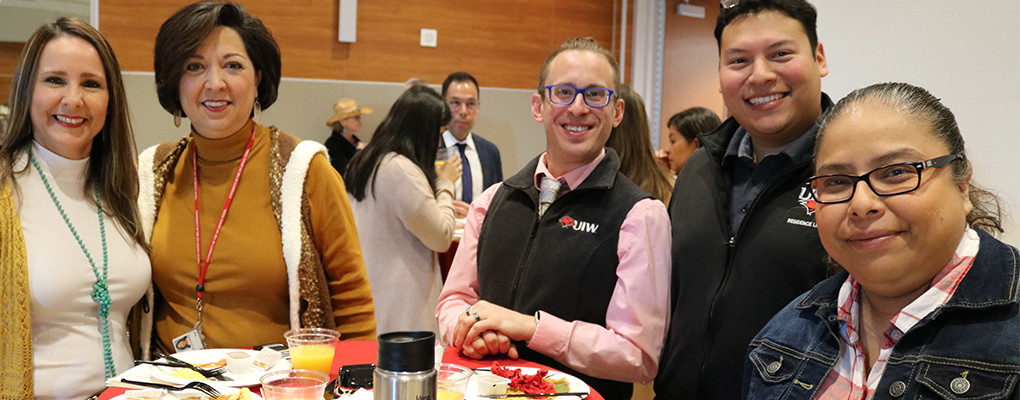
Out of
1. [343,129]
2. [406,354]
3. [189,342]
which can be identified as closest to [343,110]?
[343,129]

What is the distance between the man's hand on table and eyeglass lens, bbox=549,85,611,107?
654mm

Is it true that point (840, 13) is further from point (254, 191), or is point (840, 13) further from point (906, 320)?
point (254, 191)

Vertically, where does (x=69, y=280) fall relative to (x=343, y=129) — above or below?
below

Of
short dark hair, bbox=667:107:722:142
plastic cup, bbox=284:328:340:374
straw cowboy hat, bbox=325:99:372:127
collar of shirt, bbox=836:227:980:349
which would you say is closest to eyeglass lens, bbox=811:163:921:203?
collar of shirt, bbox=836:227:980:349

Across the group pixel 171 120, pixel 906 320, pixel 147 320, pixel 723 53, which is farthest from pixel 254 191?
pixel 171 120

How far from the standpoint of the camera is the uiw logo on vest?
202 cm

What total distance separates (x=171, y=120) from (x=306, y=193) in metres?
4.20

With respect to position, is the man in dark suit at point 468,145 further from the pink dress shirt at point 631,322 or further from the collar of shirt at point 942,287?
the collar of shirt at point 942,287

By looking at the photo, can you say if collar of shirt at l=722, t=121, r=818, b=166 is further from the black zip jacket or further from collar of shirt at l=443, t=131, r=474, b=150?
collar of shirt at l=443, t=131, r=474, b=150

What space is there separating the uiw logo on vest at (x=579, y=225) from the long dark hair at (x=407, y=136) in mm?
1817

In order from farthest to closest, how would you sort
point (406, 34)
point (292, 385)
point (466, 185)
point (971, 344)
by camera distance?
point (406, 34)
point (466, 185)
point (292, 385)
point (971, 344)

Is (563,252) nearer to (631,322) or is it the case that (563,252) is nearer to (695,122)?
(631,322)

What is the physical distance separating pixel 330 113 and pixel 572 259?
482cm

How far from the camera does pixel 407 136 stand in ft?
12.3
